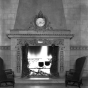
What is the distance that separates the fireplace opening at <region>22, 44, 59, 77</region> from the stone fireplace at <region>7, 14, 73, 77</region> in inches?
5.9

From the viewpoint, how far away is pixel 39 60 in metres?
6.47

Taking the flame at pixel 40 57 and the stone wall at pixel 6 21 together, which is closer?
the stone wall at pixel 6 21

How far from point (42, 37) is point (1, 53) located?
1645 millimetres

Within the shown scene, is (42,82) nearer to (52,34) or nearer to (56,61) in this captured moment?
(56,61)

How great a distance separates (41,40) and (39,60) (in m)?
0.83

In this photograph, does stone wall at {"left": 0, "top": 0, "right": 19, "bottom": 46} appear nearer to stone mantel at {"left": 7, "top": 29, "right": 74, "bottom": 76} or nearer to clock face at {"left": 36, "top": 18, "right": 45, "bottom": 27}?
stone mantel at {"left": 7, "top": 29, "right": 74, "bottom": 76}

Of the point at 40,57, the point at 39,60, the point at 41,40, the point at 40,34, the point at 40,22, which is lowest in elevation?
the point at 39,60

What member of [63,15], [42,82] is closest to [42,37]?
[63,15]

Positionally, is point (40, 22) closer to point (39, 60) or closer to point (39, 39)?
point (39, 39)

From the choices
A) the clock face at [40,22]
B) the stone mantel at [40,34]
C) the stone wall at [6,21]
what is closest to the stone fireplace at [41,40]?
the stone mantel at [40,34]

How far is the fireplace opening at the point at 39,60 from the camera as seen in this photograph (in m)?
6.12

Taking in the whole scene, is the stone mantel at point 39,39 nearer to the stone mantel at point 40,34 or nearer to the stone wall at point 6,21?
the stone mantel at point 40,34

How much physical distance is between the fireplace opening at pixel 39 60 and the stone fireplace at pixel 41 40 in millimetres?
150

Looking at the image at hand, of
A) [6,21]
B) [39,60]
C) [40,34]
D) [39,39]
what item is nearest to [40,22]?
[40,34]
